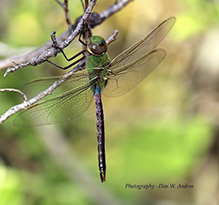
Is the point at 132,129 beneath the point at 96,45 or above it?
above

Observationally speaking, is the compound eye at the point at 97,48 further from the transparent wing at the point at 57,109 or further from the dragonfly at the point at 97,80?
the transparent wing at the point at 57,109

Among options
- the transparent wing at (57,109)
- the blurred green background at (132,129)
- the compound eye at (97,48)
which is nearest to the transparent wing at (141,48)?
the compound eye at (97,48)

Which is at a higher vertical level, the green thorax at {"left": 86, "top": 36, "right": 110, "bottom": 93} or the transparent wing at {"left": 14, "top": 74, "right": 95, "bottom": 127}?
the green thorax at {"left": 86, "top": 36, "right": 110, "bottom": 93}

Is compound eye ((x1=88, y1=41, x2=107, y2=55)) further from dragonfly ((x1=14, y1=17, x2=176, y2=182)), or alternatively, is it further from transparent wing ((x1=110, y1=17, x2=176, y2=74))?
transparent wing ((x1=110, y1=17, x2=176, y2=74))

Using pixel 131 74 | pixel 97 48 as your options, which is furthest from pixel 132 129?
pixel 97 48

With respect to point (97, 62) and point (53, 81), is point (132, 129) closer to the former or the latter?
point (97, 62)

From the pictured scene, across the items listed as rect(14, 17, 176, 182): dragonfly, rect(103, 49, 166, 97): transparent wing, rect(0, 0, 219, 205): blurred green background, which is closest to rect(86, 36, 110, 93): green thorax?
rect(14, 17, 176, 182): dragonfly

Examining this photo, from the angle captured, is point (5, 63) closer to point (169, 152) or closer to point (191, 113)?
point (169, 152)
